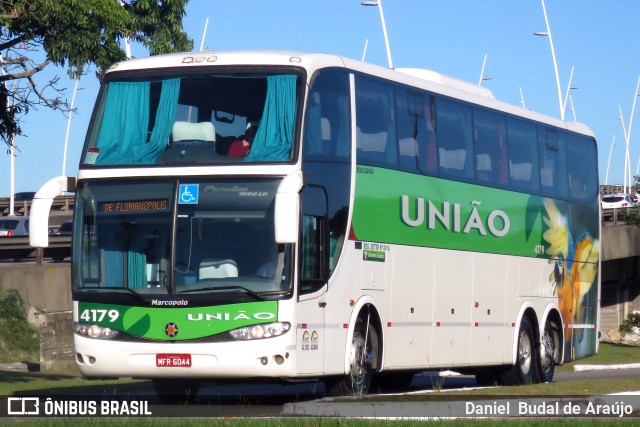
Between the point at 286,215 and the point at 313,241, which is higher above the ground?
the point at 286,215

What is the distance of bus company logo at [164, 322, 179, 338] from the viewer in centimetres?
1471

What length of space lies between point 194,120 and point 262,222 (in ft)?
5.71

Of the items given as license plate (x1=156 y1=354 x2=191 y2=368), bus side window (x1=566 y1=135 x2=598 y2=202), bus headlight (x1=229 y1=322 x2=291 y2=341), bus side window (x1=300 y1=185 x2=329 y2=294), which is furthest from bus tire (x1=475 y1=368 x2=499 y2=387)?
license plate (x1=156 y1=354 x2=191 y2=368)


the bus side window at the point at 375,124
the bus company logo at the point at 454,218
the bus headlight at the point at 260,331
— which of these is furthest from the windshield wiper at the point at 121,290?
the bus company logo at the point at 454,218

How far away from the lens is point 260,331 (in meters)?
14.6

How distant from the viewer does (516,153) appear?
21391 mm

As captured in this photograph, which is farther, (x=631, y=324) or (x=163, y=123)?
(x=631, y=324)

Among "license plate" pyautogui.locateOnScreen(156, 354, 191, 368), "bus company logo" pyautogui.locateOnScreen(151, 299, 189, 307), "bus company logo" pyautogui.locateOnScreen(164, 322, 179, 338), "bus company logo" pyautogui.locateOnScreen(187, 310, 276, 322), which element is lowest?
"license plate" pyautogui.locateOnScreen(156, 354, 191, 368)

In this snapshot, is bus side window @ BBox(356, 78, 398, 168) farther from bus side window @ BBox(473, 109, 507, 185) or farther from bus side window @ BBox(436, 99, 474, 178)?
bus side window @ BBox(473, 109, 507, 185)

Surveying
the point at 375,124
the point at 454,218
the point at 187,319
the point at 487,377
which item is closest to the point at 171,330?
the point at 187,319

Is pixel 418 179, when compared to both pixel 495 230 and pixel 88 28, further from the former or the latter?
pixel 88 28

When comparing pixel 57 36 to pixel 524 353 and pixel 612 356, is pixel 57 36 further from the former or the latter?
pixel 612 356

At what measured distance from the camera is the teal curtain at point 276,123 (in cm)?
1497

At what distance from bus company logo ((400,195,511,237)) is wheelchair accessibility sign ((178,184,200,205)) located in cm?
355
